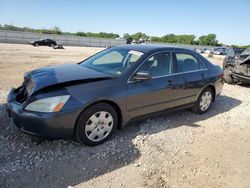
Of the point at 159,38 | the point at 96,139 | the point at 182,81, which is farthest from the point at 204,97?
the point at 159,38

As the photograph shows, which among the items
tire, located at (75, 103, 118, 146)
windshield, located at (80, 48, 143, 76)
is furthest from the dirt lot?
windshield, located at (80, 48, 143, 76)

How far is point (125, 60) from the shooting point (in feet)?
14.7

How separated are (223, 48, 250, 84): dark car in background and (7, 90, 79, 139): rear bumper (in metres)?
7.33

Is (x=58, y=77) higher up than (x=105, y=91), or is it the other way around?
(x=58, y=77)

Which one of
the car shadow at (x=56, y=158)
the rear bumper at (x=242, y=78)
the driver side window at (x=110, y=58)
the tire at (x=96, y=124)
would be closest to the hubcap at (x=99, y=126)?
the tire at (x=96, y=124)

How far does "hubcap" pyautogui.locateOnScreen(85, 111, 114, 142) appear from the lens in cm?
368

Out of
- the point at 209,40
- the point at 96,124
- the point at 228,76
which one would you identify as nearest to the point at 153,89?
the point at 96,124

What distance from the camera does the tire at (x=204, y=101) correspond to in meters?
5.56

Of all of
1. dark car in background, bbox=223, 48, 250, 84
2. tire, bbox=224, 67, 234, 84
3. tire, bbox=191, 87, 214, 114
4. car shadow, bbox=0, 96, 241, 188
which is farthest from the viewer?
tire, bbox=224, 67, 234, 84

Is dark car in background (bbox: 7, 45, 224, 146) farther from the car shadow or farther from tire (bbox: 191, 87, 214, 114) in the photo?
the car shadow

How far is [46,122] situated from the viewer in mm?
3293

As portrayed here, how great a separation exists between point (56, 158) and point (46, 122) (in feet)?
1.84

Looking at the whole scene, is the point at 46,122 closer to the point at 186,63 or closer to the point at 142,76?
the point at 142,76

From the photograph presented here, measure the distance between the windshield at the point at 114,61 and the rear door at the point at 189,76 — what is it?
100 cm
